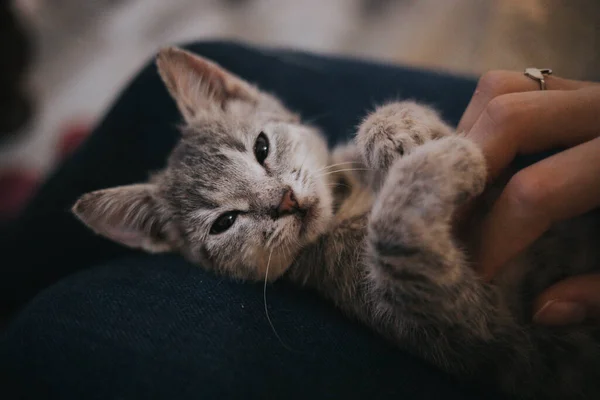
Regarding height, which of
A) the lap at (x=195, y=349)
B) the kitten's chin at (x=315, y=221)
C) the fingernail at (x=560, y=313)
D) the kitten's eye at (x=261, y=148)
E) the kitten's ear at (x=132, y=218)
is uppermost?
the kitten's eye at (x=261, y=148)

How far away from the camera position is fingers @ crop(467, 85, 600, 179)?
765mm

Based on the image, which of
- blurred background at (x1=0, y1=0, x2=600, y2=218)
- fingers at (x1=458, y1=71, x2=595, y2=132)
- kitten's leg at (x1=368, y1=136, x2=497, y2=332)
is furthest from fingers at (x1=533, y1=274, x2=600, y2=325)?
blurred background at (x1=0, y1=0, x2=600, y2=218)

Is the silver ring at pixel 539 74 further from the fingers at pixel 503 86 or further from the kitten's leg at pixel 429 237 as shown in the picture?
the kitten's leg at pixel 429 237

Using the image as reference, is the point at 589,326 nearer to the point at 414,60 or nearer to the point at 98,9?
the point at 414,60

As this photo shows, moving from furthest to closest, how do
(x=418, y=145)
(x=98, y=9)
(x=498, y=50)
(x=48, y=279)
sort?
(x=98, y=9), (x=48, y=279), (x=498, y=50), (x=418, y=145)

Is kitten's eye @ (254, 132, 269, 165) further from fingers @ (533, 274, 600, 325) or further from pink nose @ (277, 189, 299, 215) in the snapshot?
fingers @ (533, 274, 600, 325)

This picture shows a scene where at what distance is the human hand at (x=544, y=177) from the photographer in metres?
0.69

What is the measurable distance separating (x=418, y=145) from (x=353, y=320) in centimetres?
Answer: 39

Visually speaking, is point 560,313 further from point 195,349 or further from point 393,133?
A: point 195,349

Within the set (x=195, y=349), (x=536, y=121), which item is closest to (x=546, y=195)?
(x=536, y=121)

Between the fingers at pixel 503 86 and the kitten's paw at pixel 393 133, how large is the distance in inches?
3.0

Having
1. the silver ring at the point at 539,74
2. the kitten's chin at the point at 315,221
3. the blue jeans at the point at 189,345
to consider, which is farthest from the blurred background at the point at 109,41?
the blue jeans at the point at 189,345

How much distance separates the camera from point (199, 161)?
1130mm

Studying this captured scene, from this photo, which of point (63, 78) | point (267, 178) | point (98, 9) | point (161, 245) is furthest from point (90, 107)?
point (267, 178)
